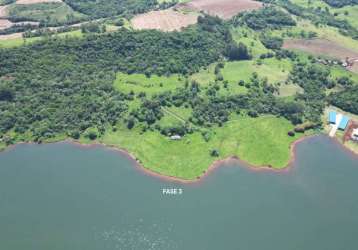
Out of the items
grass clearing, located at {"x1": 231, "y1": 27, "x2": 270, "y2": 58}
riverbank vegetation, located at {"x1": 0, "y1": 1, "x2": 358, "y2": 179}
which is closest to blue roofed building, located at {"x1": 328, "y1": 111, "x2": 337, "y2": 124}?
riverbank vegetation, located at {"x1": 0, "y1": 1, "x2": 358, "y2": 179}

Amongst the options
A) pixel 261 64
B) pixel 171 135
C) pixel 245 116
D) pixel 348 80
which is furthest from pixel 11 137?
pixel 348 80

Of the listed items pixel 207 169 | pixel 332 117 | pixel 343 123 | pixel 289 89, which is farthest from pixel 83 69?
pixel 343 123

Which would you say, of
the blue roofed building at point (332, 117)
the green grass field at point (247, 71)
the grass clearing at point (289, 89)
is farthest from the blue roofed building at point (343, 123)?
the green grass field at point (247, 71)

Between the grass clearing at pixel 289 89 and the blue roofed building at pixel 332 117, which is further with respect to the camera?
the grass clearing at pixel 289 89

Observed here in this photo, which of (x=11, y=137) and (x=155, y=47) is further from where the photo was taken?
(x=155, y=47)

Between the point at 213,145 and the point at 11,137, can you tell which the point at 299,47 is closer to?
the point at 213,145

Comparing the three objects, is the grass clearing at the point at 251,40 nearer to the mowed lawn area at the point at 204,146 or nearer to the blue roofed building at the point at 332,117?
the blue roofed building at the point at 332,117

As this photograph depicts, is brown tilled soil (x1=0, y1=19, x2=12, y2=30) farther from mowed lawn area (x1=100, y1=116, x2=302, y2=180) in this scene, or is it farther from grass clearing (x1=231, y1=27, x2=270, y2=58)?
grass clearing (x1=231, y1=27, x2=270, y2=58)
